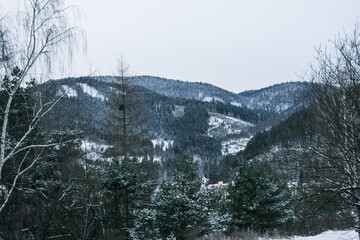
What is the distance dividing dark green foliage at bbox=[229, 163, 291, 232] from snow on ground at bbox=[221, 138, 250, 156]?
119224 millimetres

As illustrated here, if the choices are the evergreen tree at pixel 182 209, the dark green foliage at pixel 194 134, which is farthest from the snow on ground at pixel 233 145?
the evergreen tree at pixel 182 209

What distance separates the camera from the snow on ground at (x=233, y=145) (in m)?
144

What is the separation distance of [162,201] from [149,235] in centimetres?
398

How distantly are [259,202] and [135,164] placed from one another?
12.7 meters

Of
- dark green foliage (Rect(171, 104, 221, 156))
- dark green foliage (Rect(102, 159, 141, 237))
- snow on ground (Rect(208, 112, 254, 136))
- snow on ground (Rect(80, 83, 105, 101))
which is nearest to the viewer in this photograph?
snow on ground (Rect(80, 83, 105, 101))

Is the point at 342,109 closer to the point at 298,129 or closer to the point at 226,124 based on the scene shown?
the point at 298,129

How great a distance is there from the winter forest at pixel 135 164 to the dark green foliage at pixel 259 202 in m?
0.10

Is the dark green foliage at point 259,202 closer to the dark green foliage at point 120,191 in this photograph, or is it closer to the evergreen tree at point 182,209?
the evergreen tree at point 182,209

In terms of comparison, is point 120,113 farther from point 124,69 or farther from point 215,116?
point 215,116

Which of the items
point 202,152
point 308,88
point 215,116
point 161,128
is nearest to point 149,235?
point 308,88

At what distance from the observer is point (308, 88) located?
6.51 meters

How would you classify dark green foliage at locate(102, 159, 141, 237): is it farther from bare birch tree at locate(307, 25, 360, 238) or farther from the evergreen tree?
bare birch tree at locate(307, 25, 360, 238)

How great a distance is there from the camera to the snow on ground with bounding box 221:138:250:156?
14412 cm

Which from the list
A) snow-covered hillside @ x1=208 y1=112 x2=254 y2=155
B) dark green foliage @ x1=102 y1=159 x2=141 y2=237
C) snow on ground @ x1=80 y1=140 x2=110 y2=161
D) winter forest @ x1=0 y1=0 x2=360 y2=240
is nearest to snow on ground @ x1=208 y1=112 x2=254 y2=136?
snow-covered hillside @ x1=208 y1=112 x2=254 y2=155
